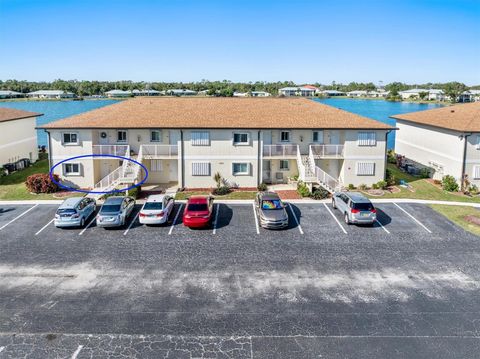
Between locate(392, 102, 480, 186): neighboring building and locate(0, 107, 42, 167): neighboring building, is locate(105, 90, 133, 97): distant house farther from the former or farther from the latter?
locate(392, 102, 480, 186): neighboring building

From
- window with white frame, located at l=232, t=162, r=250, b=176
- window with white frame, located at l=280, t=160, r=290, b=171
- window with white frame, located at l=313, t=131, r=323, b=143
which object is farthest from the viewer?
window with white frame, located at l=280, t=160, r=290, b=171

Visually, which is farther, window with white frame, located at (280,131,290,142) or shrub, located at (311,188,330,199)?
window with white frame, located at (280,131,290,142)

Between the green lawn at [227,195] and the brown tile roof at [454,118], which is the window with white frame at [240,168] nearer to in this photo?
the green lawn at [227,195]

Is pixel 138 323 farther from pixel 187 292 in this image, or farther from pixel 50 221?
pixel 50 221

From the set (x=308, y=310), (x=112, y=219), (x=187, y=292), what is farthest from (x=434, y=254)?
(x=112, y=219)

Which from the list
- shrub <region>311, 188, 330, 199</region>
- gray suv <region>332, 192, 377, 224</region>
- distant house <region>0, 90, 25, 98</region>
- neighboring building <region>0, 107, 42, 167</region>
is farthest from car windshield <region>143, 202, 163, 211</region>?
distant house <region>0, 90, 25, 98</region>

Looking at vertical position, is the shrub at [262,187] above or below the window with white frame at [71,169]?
below

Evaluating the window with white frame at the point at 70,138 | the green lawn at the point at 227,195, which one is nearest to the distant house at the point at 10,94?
the window with white frame at the point at 70,138
